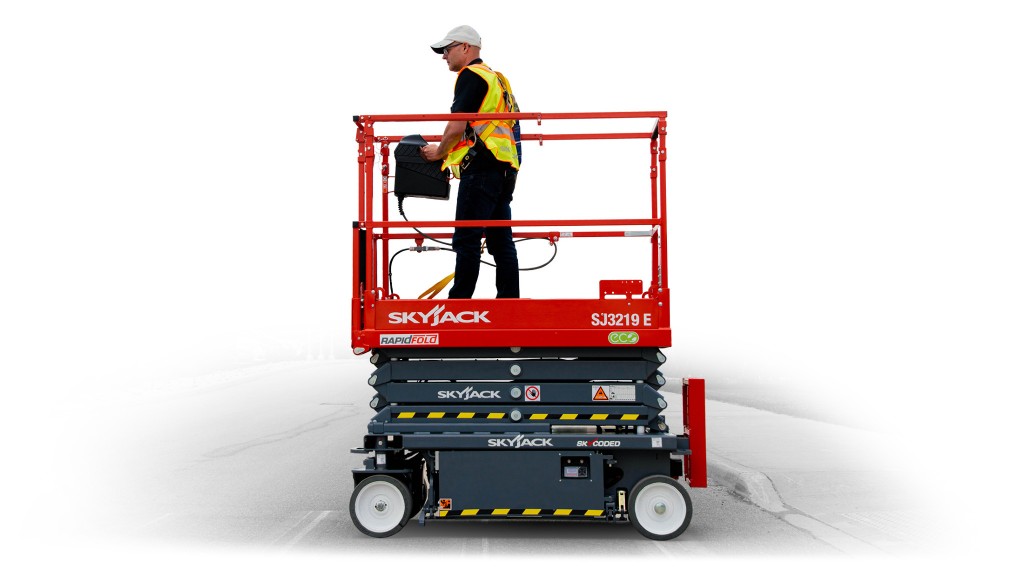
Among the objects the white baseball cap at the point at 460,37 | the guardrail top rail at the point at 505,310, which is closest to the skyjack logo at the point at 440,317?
the guardrail top rail at the point at 505,310

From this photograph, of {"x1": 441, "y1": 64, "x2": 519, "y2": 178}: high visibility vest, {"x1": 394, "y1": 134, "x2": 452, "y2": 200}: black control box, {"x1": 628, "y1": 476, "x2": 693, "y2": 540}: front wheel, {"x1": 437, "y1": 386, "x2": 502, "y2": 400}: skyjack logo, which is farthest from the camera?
{"x1": 394, "y1": 134, "x2": 452, "y2": 200}: black control box

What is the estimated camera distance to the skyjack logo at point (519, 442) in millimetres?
7031

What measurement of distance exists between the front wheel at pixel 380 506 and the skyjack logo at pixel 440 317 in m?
1.24

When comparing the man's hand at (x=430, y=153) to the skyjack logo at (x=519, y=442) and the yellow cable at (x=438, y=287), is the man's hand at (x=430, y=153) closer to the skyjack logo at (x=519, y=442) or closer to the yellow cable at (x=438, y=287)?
the yellow cable at (x=438, y=287)

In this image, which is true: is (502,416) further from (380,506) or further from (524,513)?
(380,506)

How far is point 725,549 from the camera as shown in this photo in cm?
677

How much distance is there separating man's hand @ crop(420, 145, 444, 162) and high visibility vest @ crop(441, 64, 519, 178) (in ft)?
0.28

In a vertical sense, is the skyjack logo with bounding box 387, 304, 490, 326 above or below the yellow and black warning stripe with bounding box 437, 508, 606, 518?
above

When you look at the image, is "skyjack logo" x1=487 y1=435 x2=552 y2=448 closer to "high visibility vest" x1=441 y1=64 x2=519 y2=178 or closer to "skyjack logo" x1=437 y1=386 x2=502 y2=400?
"skyjack logo" x1=437 y1=386 x2=502 y2=400

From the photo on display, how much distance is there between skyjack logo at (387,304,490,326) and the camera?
713 centimetres

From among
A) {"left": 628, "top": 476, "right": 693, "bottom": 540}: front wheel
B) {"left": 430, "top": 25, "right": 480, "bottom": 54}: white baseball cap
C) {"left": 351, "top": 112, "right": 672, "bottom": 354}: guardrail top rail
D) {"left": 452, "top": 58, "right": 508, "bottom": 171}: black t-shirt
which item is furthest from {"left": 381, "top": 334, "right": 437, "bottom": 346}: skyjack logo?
{"left": 430, "top": 25, "right": 480, "bottom": 54}: white baseball cap

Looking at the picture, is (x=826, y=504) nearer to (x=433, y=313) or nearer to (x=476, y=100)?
(x=433, y=313)

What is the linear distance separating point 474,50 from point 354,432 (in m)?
8.52

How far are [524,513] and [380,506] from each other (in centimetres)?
112
